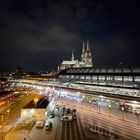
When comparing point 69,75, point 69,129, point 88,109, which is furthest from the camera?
point 69,75

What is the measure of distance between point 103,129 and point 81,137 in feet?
17.1

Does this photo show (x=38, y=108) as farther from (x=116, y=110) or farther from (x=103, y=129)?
(x=116, y=110)

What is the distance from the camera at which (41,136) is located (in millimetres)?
26812

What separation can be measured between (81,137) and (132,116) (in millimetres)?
14293

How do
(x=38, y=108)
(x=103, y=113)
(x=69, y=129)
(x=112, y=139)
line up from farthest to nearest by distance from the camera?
(x=103, y=113) → (x=38, y=108) → (x=69, y=129) → (x=112, y=139)

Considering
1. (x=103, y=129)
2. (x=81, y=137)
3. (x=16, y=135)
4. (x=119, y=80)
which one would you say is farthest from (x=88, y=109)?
(x=119, y=80)

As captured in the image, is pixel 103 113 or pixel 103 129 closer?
pixel 103 129

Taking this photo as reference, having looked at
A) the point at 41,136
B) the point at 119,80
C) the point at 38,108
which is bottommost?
the point at 41,136

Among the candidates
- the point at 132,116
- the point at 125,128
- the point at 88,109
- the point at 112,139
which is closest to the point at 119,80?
the point at 88,109

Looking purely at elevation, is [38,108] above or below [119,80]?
below

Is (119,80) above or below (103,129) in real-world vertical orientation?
above

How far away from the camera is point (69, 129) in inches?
1188

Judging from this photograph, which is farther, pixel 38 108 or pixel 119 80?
pixel 119 80

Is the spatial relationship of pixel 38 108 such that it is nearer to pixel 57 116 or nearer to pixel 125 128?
pixel 57 116
